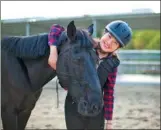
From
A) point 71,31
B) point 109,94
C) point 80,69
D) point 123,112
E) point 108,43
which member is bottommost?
point 123,112

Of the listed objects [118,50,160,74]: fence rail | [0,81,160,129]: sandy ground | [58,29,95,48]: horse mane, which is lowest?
[118,50,160,74]: fence rail

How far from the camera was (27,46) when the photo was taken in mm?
2469

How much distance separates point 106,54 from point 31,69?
56 cm

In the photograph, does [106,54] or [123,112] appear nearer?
[106,54]

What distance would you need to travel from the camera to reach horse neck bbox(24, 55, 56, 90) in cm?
247

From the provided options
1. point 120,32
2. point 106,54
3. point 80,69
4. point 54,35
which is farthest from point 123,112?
point 80,69

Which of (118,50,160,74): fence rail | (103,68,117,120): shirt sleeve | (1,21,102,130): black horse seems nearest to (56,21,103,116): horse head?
(1,21,102,130): black horse

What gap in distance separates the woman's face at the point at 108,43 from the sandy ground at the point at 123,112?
2508 millimetres

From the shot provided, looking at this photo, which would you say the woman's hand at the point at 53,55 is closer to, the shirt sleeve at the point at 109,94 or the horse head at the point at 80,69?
the horse head at the point at 80,69

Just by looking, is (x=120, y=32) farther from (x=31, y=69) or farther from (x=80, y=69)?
(x=31, y=69)

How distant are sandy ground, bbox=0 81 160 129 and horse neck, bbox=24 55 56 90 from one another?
2.33 metres

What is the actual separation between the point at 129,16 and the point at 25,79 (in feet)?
16.6

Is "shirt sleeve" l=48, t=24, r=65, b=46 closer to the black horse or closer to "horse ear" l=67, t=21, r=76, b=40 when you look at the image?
the black horse

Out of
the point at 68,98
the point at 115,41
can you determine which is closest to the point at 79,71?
the point at 115,41
